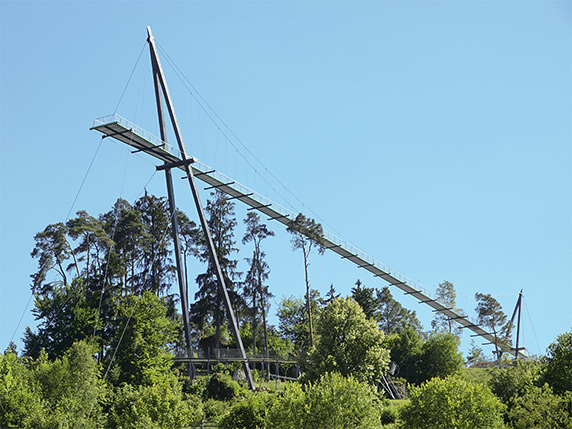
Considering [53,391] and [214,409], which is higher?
[53,391]

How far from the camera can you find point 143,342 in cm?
5509

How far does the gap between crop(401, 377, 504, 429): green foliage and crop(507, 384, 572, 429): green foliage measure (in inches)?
67.1

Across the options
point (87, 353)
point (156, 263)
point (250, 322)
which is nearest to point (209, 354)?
point (87, 353)

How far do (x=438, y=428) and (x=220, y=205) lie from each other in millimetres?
40288

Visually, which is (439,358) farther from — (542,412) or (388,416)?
(542,412)

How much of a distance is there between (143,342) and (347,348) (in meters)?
17.6

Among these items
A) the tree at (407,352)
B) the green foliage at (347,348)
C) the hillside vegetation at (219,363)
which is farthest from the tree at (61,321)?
the tree at (407,352)

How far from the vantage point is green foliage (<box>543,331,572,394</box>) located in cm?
4462

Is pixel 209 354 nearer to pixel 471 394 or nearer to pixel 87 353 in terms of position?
pixel 87 353

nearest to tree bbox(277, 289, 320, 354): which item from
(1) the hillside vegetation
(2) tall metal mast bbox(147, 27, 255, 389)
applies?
(1) the hillside vegetation

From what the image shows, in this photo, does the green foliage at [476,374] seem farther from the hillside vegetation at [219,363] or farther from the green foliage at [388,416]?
the green foliage at [388,416]

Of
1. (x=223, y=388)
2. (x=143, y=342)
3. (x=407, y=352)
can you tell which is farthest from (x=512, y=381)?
(x=143, y=342)

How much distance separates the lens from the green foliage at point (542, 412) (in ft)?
126

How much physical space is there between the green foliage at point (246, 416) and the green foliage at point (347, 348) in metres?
3.60
